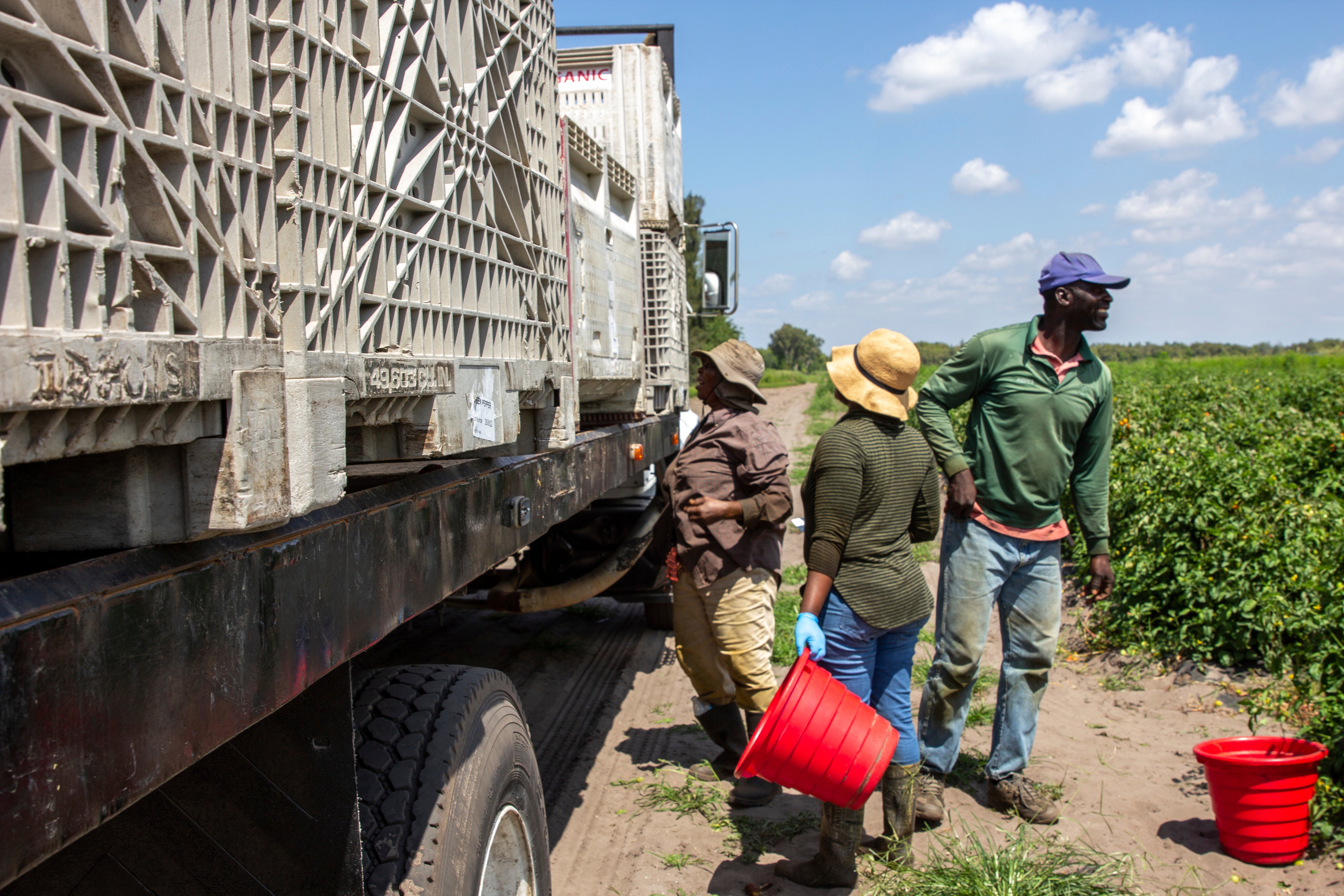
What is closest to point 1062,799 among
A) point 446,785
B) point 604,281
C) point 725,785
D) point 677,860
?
point 725,785

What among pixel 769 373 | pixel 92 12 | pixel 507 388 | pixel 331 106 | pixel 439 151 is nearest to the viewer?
pixel 92 12

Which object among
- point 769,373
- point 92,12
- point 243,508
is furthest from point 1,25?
point 769,373

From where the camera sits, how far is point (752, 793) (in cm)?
400

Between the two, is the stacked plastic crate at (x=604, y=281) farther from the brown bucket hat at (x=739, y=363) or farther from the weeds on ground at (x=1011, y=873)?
the weeds on ground at (x=1011, y=873)

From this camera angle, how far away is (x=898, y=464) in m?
3.23

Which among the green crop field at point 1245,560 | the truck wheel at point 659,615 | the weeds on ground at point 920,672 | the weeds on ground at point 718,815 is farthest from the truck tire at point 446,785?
the truck wheel at point 659,615

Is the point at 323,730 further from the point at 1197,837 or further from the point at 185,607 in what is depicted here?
the point at 1197,837

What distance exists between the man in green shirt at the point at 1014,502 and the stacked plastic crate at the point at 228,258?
2.34 meters

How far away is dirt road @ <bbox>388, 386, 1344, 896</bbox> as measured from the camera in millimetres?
3408

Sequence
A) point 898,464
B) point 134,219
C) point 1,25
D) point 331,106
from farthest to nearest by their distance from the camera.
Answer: point 898,464
point 331,106
point 134,219
point 1,25

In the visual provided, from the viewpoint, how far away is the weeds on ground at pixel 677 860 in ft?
11.4

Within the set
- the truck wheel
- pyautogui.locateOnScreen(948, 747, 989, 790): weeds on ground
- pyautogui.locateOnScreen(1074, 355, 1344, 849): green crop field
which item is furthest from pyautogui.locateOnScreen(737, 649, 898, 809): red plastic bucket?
the truck wheel

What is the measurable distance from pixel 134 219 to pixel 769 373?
67.0m

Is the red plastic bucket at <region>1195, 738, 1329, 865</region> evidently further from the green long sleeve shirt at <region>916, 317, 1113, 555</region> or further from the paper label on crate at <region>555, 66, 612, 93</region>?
the paper label on crate at <region>555, 66, 612, 93</region>
